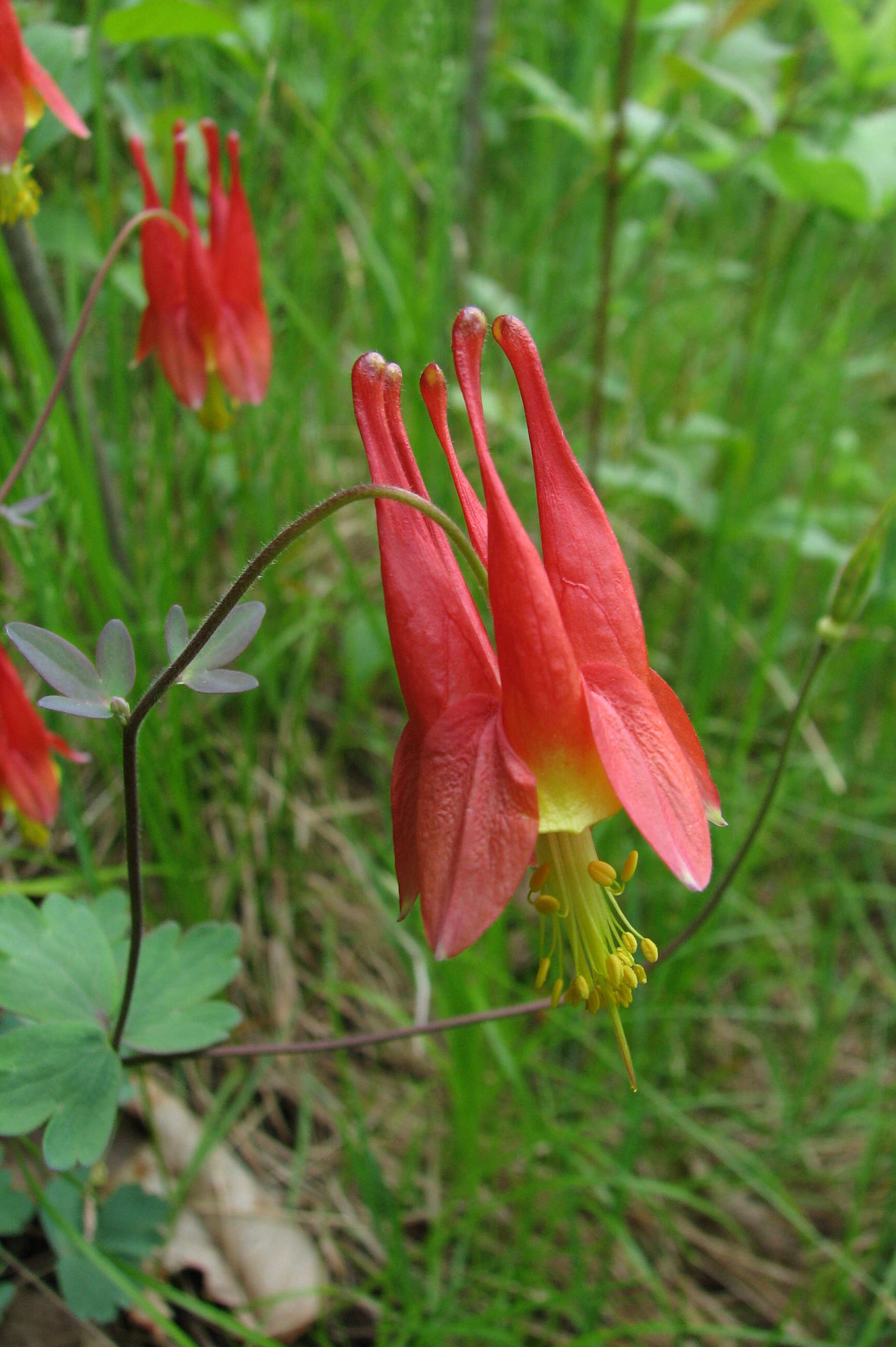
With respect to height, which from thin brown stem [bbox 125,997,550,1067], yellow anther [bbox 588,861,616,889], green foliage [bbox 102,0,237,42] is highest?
green foliage [bbox 102,0,237,42]

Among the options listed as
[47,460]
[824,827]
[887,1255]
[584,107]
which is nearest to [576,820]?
[47,460]

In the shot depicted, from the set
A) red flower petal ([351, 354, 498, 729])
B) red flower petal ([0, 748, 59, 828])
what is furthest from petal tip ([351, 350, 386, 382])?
red flower petal ([0, 748, 59, 828])

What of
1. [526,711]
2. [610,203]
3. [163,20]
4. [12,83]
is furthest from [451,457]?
[610,203]

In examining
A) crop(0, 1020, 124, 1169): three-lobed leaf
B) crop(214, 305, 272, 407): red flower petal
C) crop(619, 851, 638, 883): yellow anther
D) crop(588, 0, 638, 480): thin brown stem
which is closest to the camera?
crop(619, 851, 638, 883): yellow anther

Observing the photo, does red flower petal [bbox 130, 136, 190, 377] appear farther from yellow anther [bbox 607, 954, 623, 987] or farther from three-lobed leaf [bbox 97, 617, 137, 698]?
yellow anther [bbox 607, 954, 623, 987]

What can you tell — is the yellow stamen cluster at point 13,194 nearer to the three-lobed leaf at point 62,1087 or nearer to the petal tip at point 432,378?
the petal tip at point 432,378

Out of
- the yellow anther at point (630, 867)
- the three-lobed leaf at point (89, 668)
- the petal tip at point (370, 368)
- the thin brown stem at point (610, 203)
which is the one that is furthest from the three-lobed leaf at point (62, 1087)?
the thin brown stem at point (610, 203)

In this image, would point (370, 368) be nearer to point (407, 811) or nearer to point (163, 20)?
point (407, 811)
